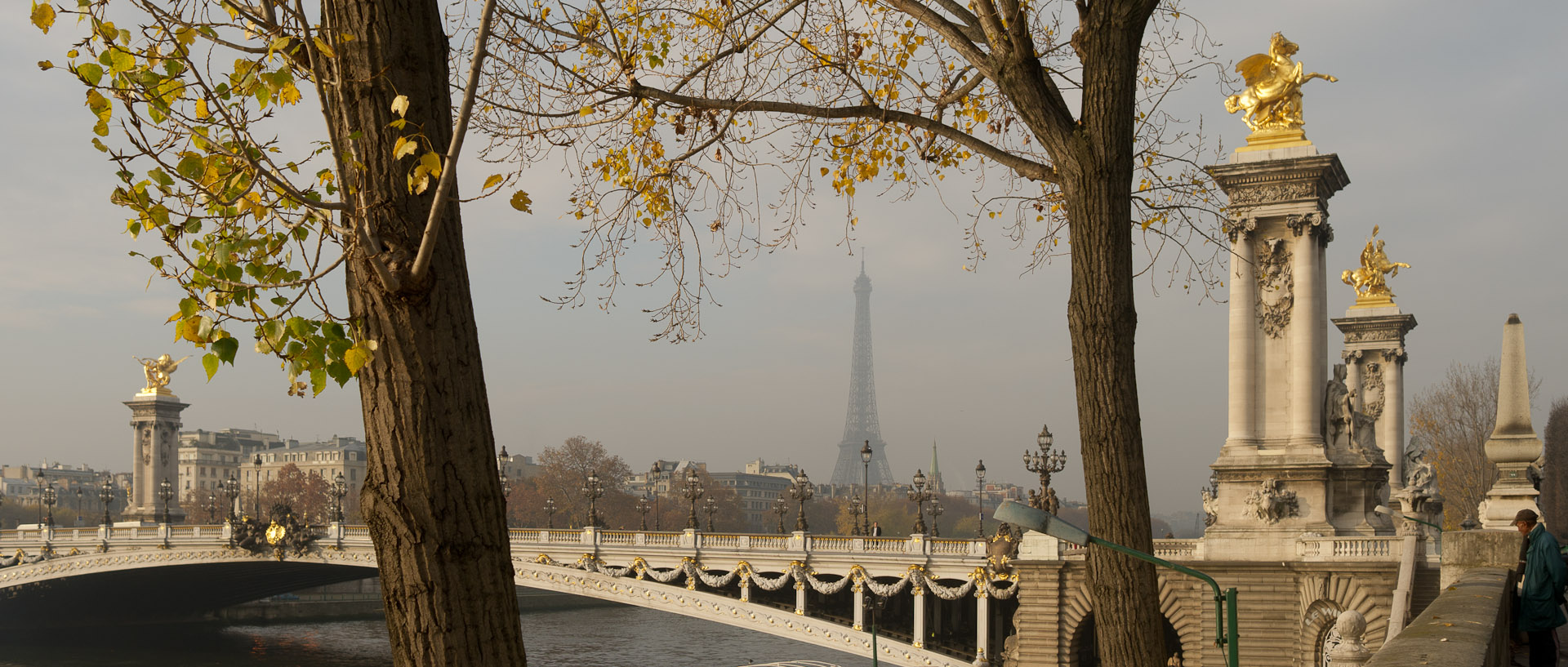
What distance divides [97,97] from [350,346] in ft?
3.05

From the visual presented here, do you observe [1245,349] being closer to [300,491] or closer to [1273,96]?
[1273,96]

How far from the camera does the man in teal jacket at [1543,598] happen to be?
950 cm

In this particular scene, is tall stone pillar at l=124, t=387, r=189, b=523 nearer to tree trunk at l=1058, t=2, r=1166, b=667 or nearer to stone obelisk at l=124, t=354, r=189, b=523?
stone obelisk at l=124, t=354, r=189, b=523

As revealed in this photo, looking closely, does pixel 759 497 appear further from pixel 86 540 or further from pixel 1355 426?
pixel 1355 426

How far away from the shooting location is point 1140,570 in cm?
710

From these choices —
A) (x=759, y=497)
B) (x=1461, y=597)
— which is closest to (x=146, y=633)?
(x=1461, y=597)

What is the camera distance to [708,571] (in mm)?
48844

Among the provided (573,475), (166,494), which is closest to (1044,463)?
(166,494)

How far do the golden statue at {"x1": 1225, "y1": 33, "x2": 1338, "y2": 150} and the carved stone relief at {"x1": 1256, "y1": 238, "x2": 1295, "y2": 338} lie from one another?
226 centimetres

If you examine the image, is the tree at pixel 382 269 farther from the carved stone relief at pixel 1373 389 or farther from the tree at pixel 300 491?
the tree at pixel 300 491

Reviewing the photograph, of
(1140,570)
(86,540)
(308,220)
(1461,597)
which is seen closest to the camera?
(308,220)

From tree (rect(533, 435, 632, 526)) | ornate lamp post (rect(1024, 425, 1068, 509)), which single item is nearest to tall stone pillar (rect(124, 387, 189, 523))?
tree (rect(533, 435, 632, 526))

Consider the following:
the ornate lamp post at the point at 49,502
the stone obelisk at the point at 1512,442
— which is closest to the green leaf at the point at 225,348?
the stone obelisk at the point at 1512,442

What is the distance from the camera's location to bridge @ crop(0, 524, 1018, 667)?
136ft
